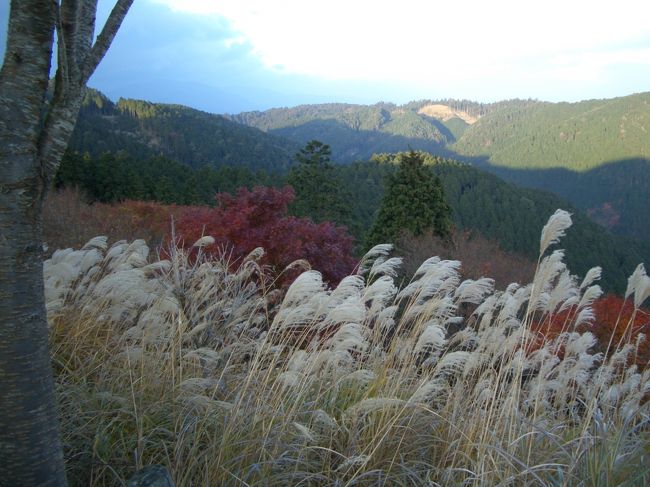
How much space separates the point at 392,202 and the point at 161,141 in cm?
8115

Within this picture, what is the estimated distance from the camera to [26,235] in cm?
150

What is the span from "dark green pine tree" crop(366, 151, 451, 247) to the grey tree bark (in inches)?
765

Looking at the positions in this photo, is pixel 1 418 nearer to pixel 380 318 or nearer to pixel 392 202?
pixel 380 318

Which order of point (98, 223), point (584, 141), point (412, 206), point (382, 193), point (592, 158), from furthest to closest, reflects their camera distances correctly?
1. point (584, 141)
2. point (592, 158)
3. point (382, 193)
4. point (412, 206)
5. point (98, 223)

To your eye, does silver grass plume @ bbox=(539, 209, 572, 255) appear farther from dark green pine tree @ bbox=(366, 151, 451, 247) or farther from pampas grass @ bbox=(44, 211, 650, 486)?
dark green pine tree @ bbox=(366, 151, 451, 247)

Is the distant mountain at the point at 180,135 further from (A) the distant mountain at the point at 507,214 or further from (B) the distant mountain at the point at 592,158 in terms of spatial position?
(B) the distant mountain at the point at 592,158

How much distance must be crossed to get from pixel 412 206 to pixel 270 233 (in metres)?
14.8

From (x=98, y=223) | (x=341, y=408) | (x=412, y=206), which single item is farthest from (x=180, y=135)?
(x=341, y=408)

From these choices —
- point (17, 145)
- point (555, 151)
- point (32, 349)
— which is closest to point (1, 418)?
point (32, 349)

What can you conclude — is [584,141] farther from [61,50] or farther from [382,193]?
[61,50]

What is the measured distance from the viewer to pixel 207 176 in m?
43.4

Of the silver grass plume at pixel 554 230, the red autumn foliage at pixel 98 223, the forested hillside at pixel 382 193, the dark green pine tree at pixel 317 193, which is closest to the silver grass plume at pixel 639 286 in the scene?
the silver grass plume at pixel 554 230

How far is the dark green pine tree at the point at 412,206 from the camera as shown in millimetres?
21266

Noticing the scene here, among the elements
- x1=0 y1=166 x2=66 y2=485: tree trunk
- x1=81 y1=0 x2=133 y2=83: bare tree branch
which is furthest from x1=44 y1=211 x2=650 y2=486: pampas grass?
x1=81 y1=0 x2=133 y2=83: bare tree branch
